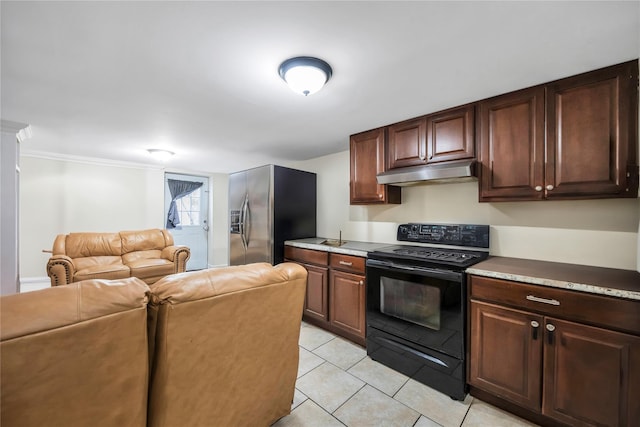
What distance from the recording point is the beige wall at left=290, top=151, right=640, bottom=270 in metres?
1.71

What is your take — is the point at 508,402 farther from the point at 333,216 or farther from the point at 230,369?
the point at 333,216

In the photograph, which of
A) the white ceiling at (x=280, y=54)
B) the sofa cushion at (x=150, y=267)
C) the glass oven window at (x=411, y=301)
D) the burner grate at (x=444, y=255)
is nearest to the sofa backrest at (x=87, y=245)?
the sofa cushion at (x=150, y=267)

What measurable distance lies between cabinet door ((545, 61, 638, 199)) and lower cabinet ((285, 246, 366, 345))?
1.60 m

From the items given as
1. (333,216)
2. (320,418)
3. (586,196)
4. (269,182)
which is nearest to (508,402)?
(320,418)

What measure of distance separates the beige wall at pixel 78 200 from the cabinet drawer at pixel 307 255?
3480mm

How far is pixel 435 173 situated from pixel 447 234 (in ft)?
2.15

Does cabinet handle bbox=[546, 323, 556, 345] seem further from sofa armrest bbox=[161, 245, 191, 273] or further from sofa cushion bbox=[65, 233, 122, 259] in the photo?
sofa cushion bbox=[65, 233, 122, 259]

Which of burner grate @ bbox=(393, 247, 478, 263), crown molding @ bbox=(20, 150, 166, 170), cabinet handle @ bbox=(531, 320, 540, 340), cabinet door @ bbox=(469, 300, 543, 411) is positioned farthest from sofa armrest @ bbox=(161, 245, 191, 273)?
cabinet handle @ bbox=(531, 320, 540, 340)

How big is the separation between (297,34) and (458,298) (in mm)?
1918

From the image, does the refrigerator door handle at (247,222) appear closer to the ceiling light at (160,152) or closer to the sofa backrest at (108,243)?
the ceiling light at (160,152)

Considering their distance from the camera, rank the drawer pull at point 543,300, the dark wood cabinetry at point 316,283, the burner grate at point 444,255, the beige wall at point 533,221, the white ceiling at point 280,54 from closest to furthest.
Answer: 1. the white ceiling at point 280,54
2. the drawer pull at point 543,300
3. the beige wall at point 533,221
4. the burner grate at point 444,255
5. the dark wood cabinetry at point 316,283

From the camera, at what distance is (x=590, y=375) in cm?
135

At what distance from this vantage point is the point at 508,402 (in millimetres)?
1638

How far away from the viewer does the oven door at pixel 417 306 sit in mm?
1773
